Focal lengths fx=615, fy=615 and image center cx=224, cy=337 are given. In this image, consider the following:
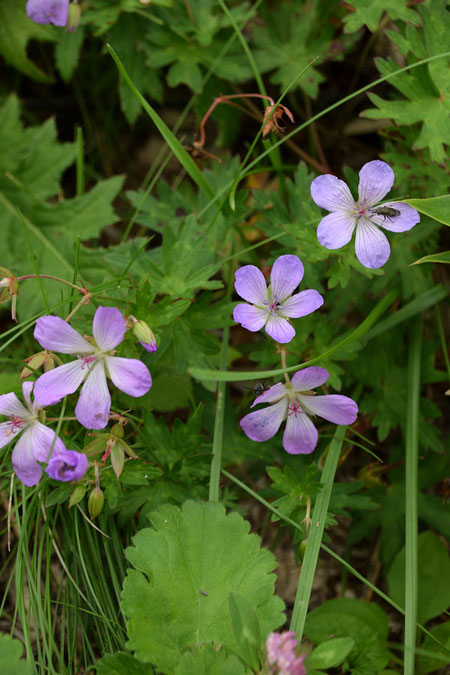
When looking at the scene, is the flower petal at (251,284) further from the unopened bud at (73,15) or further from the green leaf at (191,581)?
the unopened bud at (73,15)

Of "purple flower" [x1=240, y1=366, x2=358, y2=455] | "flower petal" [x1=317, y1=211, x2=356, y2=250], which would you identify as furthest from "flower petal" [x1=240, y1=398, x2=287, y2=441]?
"flower petal" [x1=317, y1=211, x2=356, y2=250]

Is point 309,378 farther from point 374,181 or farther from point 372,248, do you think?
point 374,181

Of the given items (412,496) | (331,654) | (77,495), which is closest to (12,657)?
(77,495)

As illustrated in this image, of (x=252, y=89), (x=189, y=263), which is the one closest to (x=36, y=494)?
(x=189, y=263)

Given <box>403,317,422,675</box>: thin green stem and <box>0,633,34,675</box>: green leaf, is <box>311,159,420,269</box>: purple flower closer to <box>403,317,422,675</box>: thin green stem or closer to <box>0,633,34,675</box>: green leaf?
<box>403,317,422,675</box>: thin green stem

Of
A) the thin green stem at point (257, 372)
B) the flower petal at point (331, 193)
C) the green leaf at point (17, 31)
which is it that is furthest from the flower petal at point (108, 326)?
the green leaf at point (17, 31)

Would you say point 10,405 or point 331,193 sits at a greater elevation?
point 331,193
